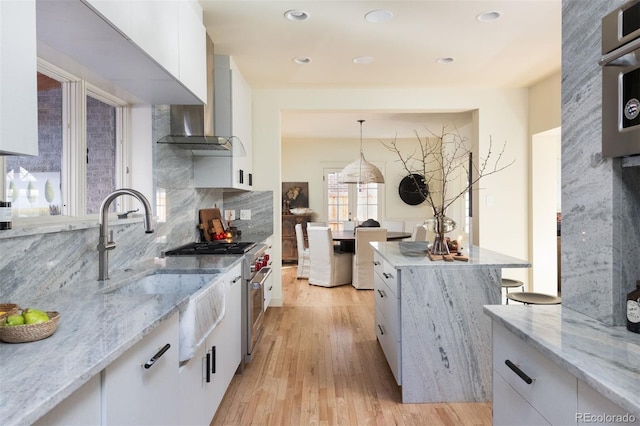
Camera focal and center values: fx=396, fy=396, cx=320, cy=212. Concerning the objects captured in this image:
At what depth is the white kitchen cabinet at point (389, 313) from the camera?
2.43m

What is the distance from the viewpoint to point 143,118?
8.79 ft

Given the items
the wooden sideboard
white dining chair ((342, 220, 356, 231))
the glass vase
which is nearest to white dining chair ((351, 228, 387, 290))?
white dining chair ((342, 220, 356, 231))

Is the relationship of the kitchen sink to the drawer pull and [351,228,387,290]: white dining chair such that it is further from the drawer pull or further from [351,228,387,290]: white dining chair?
[351,228,387,290]: white dining chair

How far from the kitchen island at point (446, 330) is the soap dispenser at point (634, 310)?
4.10ft

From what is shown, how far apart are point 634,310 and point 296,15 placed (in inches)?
101

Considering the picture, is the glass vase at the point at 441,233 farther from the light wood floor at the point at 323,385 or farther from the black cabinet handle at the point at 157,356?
the black cabinet handle at the point at 157,356

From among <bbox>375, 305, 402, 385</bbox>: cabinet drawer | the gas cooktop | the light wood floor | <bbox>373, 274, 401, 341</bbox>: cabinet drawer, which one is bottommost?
the light wood floor

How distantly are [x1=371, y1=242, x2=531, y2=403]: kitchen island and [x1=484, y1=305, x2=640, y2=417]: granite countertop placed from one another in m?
0.96

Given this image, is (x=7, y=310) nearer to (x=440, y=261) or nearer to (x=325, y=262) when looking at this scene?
(x=440, y=261)

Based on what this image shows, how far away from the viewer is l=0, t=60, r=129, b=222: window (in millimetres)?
1720

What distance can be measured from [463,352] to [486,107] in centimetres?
324

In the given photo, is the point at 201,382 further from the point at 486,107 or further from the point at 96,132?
the point at 486,107

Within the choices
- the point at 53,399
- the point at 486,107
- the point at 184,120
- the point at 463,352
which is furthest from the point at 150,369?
the point at 486,107

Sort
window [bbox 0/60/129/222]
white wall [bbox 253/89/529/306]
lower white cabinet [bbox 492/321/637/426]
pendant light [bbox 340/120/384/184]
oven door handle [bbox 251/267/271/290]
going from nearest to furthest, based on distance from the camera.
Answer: lower white cabinet [bbox 492/321/637/426] < window [bbox 0/60/129/222] < oven door handle [bbox 251/267/271/290] < white wall [bbox 253/89/529/306] < pendant light [bbox 340/120/384/184]
